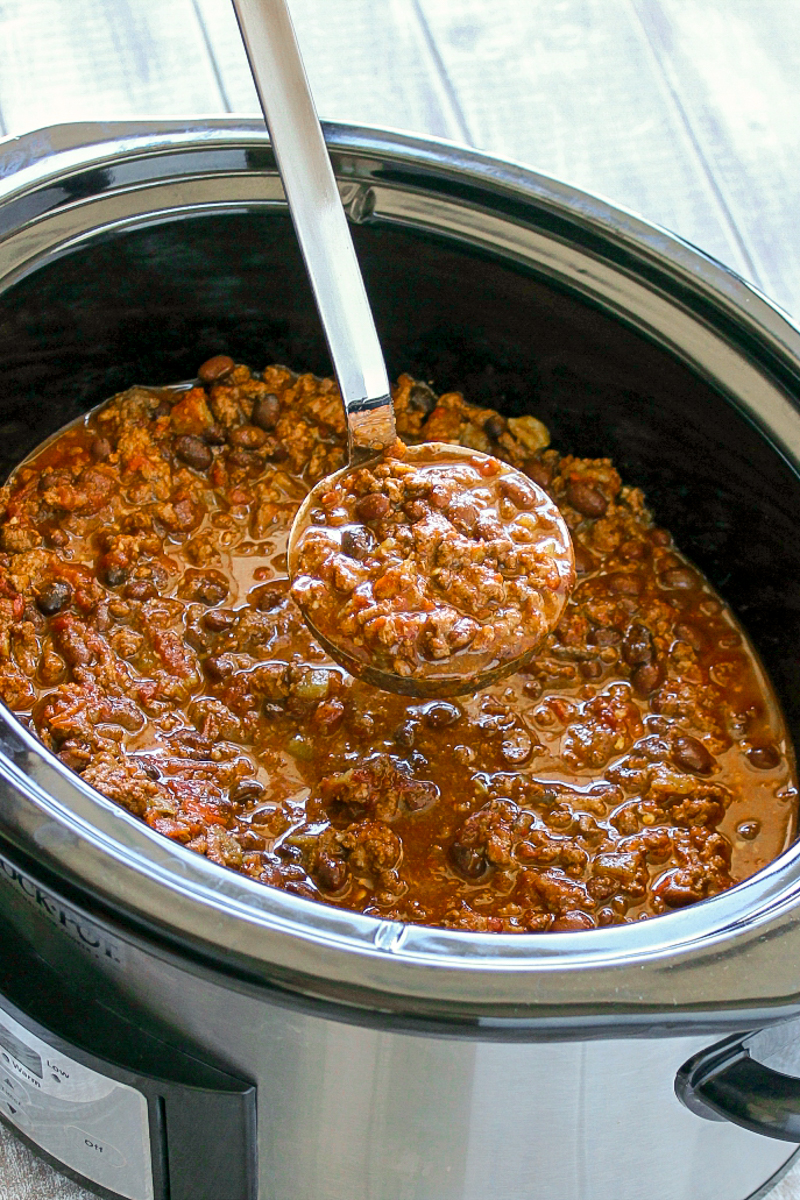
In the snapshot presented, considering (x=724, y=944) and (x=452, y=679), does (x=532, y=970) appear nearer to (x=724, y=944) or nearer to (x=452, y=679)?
(x=724, y=944)

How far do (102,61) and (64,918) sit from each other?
1.89 meters

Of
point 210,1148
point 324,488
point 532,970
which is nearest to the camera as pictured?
point 532,970

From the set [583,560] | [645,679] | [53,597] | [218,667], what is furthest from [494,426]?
[53,597]

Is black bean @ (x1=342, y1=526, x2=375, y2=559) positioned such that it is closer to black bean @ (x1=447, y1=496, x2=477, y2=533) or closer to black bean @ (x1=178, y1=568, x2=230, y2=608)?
black bean @ (x1=447, y1=496, x2=477, y2=533)

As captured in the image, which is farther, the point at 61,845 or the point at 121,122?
the point at 121,122

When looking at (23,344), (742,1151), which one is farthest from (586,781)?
(23,344)

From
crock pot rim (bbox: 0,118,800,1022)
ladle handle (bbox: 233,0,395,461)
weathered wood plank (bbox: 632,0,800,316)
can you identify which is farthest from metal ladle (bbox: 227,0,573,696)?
weathered wood plank (bbox: 632,0,800,316)

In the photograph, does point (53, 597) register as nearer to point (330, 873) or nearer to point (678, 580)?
point (330, 873)

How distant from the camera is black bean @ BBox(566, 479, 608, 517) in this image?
6.61 feet

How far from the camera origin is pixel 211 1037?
1258mm

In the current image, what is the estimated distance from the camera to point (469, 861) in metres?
1.67

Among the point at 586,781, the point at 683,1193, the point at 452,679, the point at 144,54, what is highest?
the point at 144,54

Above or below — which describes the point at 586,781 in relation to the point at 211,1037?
above

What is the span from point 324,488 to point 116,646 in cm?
35
